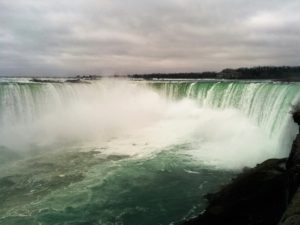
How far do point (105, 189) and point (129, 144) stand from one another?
8.89m

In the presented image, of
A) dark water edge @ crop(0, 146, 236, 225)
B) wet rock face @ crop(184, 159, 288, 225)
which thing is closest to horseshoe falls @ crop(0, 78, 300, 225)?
dark water edge @ crop(0, 146, 236, 225)

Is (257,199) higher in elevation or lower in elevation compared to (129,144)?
higher

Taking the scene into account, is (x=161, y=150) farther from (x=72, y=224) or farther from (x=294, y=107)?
(x=72, y=224)

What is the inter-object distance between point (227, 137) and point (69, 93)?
1393cm

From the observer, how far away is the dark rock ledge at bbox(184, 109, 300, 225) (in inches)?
346

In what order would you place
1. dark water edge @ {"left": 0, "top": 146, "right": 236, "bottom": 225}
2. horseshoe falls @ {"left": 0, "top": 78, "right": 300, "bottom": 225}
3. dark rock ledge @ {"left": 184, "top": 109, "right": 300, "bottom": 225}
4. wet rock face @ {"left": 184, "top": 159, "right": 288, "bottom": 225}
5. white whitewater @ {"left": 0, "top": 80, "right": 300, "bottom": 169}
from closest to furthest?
dark rock ledge @ {"left": 184, "top": 109, "right": 300, "bottom": 225} → wet rock face @ {"left": 184, "top": 159, "right": 288, "bottom": 225} → dark water edge @ {"left": 0, "top": 146, "right": 236, "bottom": 225} → horseshoe falls @ {"left": 0, "top": 78, "right": 300, "bottom": 225} → white whitewater @ {"left": 0, "top": 80, "right": 300, "bottom": 169}

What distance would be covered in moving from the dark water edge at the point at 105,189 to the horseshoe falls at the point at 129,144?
38 mm

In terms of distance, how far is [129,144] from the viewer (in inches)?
889

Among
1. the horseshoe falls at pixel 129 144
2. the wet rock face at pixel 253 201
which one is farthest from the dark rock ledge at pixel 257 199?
the horseshoe falls at pixel 129 144

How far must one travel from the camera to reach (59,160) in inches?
723

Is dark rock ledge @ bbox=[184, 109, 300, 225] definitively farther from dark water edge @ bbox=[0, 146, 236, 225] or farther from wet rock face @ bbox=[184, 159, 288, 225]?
dark water edge @ bbox=[0, 146, 236, 225]

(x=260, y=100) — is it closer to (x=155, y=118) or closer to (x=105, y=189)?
(x=105, y=189)

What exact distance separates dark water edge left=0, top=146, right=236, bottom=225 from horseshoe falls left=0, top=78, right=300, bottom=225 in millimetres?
38

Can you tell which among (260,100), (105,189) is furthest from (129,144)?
(105,189)
